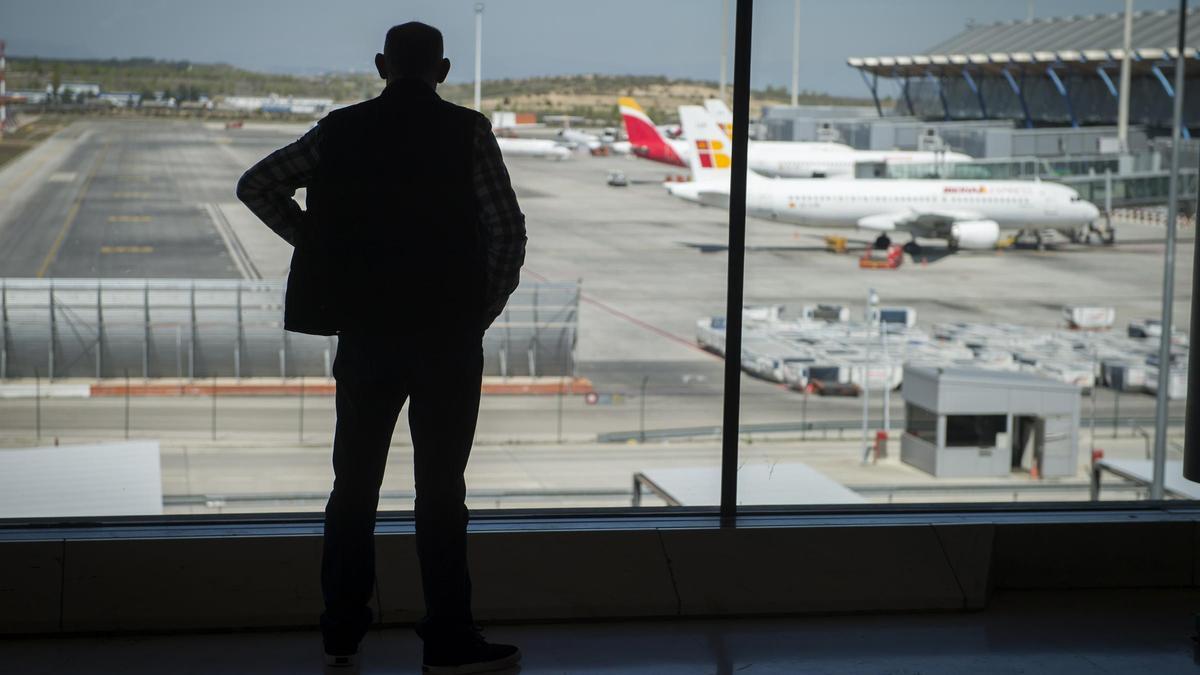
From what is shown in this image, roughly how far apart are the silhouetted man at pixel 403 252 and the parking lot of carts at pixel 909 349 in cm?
1447

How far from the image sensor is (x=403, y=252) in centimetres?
207

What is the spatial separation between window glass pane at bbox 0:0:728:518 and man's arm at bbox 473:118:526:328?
0.21ft

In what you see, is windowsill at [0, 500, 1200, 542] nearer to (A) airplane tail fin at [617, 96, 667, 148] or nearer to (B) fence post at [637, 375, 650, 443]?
(B) fence post at [637, 375, 650, 443]

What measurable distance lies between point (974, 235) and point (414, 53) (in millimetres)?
30533

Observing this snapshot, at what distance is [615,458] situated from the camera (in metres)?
13.8

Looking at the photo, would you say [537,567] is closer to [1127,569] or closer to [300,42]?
[1127,569]

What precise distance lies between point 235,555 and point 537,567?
61 cm

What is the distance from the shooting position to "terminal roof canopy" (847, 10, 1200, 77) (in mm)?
33062

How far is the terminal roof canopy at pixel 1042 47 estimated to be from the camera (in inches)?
1302

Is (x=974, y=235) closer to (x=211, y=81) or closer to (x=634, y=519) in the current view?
(x=211, y=81)

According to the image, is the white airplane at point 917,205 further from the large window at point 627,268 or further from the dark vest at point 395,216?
the dark vest at point 395,216

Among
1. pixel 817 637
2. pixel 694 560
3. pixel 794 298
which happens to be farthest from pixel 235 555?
pixel 794 298

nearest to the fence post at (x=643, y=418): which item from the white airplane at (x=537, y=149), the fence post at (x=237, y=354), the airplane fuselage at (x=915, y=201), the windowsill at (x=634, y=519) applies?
the fence post at (x=237, y=354)

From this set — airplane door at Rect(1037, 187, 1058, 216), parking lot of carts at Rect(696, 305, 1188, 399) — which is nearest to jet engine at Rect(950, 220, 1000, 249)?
airplane door at Rect(1037, 187, 1058, 216)
